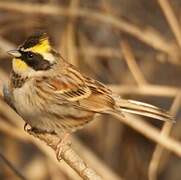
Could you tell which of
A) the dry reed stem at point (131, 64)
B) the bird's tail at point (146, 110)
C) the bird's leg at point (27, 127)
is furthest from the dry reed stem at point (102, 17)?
the bird's leg at point (27, 127)

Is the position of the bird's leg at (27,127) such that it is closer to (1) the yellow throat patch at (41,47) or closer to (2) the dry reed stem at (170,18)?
(1) the yellow throat patch at (41,47)

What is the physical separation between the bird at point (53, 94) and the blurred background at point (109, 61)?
0.59ft

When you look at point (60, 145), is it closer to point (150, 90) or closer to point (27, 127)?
point (27, 127)

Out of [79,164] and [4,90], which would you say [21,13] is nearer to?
[4,90]

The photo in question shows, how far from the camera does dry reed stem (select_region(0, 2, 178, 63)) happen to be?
519 cm

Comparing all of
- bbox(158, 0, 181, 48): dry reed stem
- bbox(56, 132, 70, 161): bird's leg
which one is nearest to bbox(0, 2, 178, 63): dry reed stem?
bbox(158, 0, 181, 48): dry reed stem

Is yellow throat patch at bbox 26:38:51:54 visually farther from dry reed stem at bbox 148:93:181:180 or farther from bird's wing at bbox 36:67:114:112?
dry reed stem at bbox 148:93:181:180

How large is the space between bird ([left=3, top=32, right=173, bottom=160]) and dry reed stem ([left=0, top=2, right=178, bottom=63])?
0.71m

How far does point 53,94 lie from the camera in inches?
169

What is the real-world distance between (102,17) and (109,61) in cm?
99

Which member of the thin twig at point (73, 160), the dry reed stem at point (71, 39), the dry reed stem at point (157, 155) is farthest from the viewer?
the dry reed stem at point (71, 39)

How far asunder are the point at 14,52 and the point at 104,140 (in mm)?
2682

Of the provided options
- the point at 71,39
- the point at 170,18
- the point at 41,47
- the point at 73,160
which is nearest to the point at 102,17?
the point at 71,39

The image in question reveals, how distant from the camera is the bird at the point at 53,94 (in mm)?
4047
